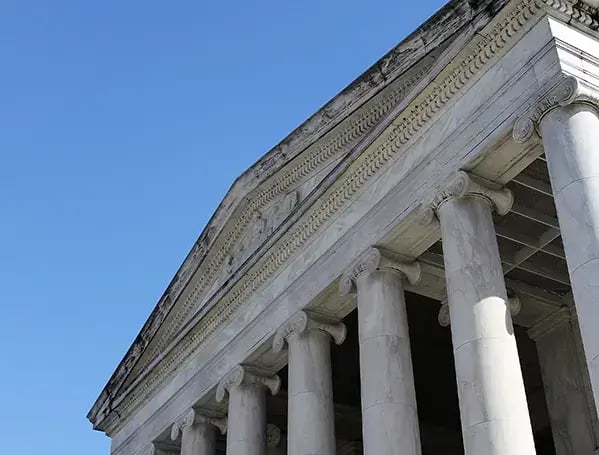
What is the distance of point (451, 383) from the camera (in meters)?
39.1

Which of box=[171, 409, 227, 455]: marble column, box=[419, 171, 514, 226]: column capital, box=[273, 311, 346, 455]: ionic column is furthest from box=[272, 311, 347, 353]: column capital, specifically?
box=[171, 409, 227, 455]: marble column

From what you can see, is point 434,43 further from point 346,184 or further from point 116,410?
point 116,410

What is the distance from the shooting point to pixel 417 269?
92.2 feet

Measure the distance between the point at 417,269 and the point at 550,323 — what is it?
6.04 metres

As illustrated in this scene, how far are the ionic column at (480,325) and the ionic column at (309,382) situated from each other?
6941 mm

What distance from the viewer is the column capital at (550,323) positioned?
30.8 metres

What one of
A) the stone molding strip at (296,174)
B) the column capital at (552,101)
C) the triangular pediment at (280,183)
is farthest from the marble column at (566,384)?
the column capital at (552,101)

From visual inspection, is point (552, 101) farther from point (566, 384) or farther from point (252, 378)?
point (252, 378)

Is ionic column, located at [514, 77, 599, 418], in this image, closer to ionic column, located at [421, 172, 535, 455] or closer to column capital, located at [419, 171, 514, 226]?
column capital, located at [419, 171, 514, 226]

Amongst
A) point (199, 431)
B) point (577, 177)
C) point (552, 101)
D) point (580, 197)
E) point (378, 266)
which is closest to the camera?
point (580, 197)

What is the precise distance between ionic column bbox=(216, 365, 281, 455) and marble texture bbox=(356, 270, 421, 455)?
737 centimetres

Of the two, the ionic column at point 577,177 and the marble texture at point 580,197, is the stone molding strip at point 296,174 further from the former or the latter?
the marble texture at point 580,197

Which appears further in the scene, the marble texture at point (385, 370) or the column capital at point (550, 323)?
the column capital at point (550, 323)

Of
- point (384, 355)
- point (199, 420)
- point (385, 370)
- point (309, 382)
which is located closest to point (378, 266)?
point (384, 355)
